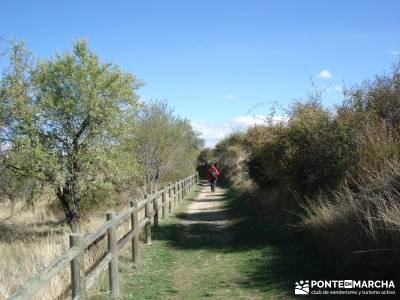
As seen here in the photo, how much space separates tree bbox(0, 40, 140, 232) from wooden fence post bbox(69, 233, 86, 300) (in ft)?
29.7

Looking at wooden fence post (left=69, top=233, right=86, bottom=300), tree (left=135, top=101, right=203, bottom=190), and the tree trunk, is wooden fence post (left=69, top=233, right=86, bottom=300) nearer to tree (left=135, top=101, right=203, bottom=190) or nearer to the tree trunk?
the tree trunk

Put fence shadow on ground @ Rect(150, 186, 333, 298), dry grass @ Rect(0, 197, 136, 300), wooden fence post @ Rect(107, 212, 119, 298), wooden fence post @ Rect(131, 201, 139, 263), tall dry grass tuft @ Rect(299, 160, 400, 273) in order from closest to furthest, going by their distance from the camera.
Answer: tall dry grass tuft @ Rect(299, 160, 400, 273), dry grass @ Rect(0, 197, 136, 300), wooden fence post @ Rect(107, 212, 119, 298), fence shadow on ground @ Rect(150, 186, 333, 298), wooden fence post @ Rect(131, 201, 139, 263)

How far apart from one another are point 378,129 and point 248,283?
4.37 metres

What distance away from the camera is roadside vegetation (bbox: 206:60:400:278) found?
6.71 metres

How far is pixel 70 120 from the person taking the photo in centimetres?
1512

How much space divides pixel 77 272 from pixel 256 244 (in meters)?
5.89

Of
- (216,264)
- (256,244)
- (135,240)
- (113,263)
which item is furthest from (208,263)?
(113,263)

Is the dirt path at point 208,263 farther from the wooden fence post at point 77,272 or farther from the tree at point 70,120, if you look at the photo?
the tree at point 70,120

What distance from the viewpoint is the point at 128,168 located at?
16406mm

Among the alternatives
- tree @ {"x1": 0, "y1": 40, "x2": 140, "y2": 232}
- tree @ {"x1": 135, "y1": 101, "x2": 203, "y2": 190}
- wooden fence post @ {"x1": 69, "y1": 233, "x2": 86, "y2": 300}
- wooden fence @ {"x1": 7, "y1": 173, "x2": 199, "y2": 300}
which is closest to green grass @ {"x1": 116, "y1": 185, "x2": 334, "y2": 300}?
wooden fence @ {"x1": 7, "y1": 173, "x2": 199, "y2": 300}

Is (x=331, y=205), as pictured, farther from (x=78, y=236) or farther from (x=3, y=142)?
(x=3, y=142)

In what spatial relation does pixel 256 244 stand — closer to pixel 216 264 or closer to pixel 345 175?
pixel 216 264

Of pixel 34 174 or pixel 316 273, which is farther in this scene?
pixel 34 174

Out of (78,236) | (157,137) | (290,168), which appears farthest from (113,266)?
(157,137)
